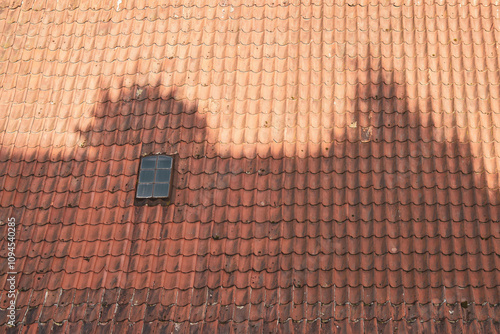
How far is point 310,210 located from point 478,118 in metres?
2.48

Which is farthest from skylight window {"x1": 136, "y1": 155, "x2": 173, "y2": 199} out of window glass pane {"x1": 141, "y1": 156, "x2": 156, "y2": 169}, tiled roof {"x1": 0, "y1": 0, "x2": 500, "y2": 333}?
tiled roof {"x1": 0, "y1": 0, "x2": 500, "y2": 333}

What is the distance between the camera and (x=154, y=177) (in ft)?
23.2

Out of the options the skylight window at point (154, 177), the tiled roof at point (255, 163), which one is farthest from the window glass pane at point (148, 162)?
the tiled roof at point (255, 163)

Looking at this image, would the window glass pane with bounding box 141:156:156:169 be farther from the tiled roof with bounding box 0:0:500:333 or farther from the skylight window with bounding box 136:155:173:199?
the tiled roof with bounding box 0:0:500:333

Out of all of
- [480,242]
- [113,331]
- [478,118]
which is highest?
[478,118]

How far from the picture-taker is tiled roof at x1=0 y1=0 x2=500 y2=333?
20.2ft

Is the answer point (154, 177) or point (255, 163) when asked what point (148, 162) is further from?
point (255, 163)

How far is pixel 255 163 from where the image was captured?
280 inches

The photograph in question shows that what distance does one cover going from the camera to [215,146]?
726 cm

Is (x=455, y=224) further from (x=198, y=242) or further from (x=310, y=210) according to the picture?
(x=198, y=242)

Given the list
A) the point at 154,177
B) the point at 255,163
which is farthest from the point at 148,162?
the point at 255,163

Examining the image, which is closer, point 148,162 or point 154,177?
point 154,177

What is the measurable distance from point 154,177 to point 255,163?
1260 millimetres

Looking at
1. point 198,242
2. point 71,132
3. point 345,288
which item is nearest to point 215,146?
point 198,242
